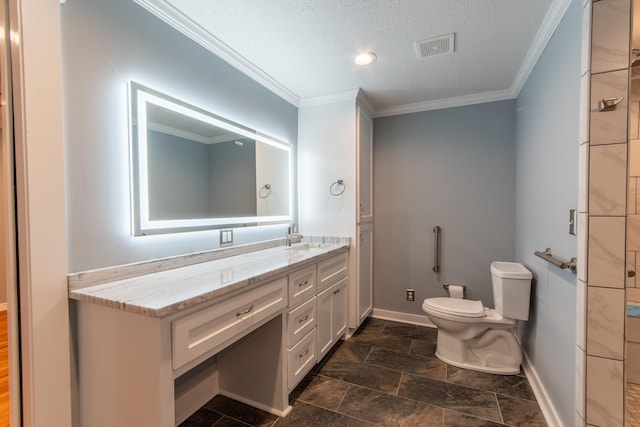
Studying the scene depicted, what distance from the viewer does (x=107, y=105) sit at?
129 cm

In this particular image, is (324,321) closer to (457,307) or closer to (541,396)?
(457,307)

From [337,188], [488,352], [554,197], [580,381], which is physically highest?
[337,188]

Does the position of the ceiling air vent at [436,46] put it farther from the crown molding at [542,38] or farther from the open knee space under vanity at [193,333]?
the open knee space under vanity at [193,333]

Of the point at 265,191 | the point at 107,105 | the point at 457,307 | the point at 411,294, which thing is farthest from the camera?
the point at 411,294

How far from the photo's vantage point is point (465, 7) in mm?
1512

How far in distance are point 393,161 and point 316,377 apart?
215 centimetres

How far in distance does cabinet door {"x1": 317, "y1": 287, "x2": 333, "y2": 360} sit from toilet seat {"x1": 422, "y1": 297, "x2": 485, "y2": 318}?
788 mm

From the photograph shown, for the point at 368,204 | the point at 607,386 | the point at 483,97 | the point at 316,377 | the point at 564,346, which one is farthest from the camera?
the point at 368,204

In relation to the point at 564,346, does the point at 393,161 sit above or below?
above

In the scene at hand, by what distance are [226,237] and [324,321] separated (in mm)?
949

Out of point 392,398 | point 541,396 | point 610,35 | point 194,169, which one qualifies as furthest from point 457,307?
point 194,169

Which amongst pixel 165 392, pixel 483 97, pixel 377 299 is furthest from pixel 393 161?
pixel 165 392

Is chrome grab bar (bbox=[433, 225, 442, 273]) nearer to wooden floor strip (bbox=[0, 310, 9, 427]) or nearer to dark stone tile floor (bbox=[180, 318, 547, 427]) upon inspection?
dark stone tile floor (bbox=[180, 318, 547, 427])

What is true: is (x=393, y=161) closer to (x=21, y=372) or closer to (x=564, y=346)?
(x=564, y=346)
